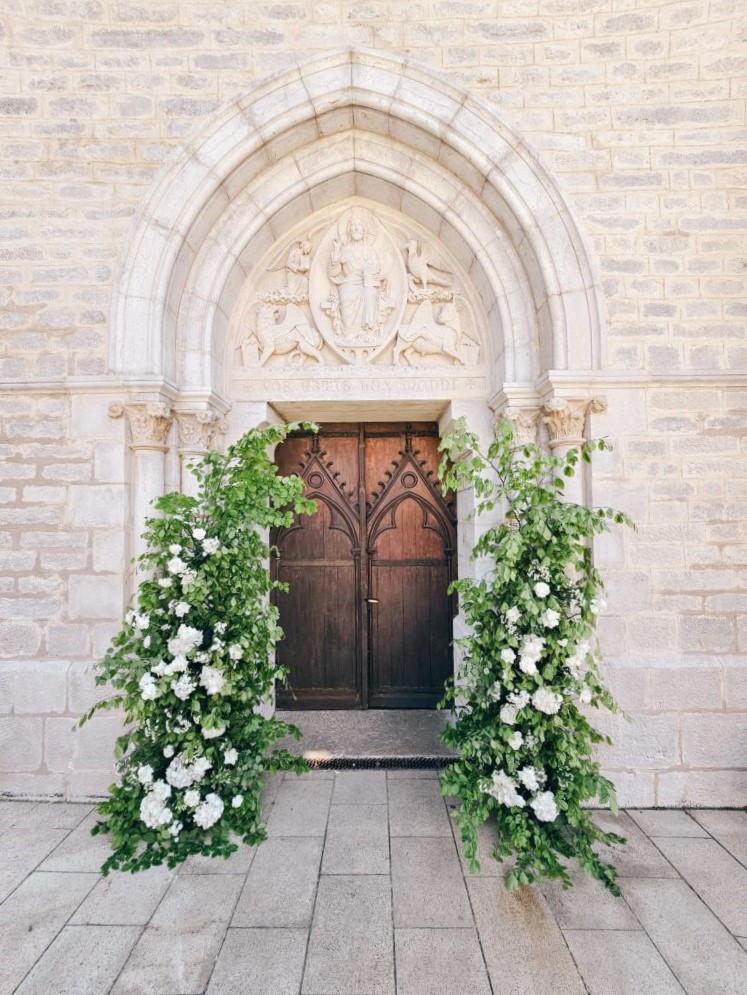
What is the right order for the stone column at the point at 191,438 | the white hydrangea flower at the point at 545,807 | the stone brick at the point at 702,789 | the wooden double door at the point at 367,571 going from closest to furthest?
the white hydrangea flower at the point at 545,807 → the stone brick at the point at 702,789 → the stone column at the point at 191,438 → the wooden double door at the point at 367,571

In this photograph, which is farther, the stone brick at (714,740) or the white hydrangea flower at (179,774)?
the stone brick at (714,740)

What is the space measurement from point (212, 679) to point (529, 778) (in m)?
1.52

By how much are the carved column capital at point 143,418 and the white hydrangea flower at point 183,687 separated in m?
1.34

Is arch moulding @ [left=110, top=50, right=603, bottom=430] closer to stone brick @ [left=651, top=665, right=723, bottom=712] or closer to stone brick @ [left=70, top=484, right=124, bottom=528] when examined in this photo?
stone brick @ [left=70, top=484, right=124, bottom=528]

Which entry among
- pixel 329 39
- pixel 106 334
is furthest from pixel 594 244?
pixel 106 334

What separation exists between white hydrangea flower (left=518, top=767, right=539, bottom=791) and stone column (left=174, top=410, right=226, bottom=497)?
2.30 m

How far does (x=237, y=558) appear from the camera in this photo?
2.53m

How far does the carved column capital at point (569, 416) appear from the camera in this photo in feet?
9.66

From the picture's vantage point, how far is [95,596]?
296cm

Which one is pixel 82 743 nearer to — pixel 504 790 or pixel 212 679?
pixel 212 679

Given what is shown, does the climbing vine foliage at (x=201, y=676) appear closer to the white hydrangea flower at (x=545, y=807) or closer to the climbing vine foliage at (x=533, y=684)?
the climbing vine foliage at (x=533, y=684)

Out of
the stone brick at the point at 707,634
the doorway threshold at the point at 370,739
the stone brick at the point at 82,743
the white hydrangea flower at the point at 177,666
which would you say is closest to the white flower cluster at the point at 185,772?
the white hydrangea flower at the point at 177,666

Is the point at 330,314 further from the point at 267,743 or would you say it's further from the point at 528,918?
the point at 528,918

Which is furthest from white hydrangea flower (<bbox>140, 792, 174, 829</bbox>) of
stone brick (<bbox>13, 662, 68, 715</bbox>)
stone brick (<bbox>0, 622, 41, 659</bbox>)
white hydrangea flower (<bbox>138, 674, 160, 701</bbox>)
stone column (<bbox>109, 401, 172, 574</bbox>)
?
stone column (<bbox>109, 401, 172, 574</bbox>)
